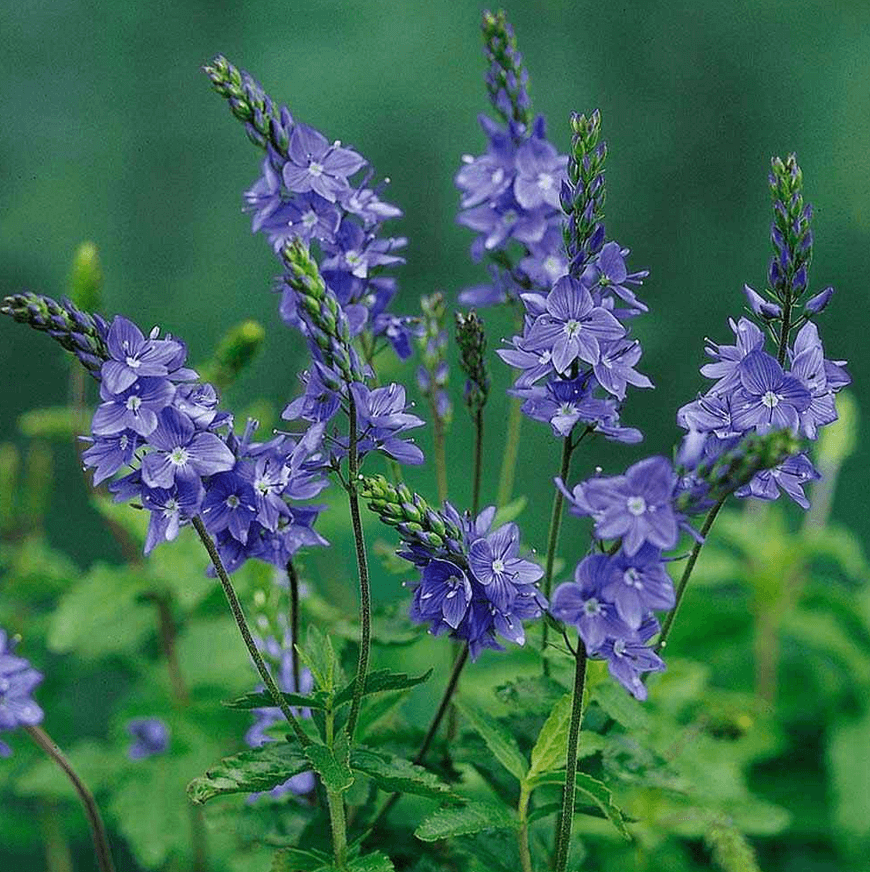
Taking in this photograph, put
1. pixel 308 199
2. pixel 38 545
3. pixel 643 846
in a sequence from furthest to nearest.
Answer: pixel 38 545
pixel 643 846
pixel 308 199

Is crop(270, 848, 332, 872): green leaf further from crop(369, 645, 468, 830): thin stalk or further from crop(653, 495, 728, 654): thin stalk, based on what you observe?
crop(653, 495, 728, 654): thin stalk

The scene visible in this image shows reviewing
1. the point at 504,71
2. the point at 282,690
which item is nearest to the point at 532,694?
the point at 282,690

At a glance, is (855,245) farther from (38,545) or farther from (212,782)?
(212,782)

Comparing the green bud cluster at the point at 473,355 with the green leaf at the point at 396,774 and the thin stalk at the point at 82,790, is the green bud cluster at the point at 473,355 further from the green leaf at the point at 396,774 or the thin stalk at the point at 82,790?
the thin stalk at the point at 82,790

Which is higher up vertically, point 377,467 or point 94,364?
point 377,467

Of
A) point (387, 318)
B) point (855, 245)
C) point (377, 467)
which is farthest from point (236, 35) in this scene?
point (387, 318)

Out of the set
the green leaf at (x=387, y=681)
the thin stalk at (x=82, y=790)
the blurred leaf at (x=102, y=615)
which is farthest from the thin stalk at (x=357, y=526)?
the blurred leaf at (x=102, y=615)
